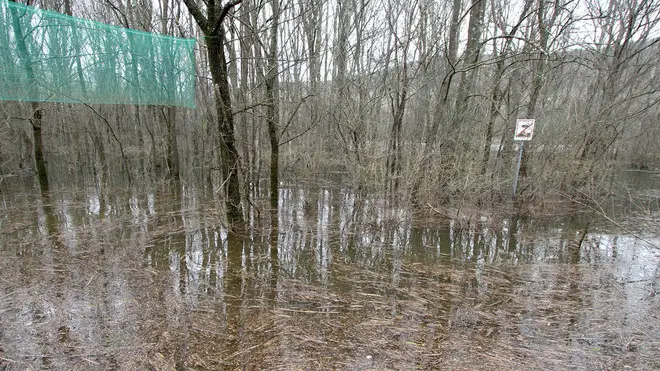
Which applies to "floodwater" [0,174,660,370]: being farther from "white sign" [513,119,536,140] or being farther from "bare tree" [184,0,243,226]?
"white sign" [513,119,536,140]

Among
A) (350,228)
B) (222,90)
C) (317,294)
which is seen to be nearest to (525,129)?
(350,228)

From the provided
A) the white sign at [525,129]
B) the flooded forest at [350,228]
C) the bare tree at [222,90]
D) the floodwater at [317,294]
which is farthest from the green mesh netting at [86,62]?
the white sign at [525,129]

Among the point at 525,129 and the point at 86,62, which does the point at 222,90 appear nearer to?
the point at 86,62

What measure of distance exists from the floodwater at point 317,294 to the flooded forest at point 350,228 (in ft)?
0.08

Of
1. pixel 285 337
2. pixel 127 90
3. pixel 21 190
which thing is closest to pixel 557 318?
pixel 285 337

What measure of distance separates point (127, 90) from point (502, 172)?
883 cm

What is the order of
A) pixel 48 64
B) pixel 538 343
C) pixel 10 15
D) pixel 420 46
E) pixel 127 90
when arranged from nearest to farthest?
pixel 538 343 < pixel 10 15 < pixel 48 64 < pixel 127 90 < pixel 420 46

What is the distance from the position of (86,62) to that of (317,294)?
20.1 feet

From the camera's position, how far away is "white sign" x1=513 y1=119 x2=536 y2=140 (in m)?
6.91

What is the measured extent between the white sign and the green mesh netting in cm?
671

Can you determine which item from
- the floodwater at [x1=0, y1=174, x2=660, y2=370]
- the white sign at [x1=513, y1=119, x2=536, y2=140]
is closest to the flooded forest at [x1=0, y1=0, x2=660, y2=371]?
the floodwater at [x1=0, y1=174, x2=660, y2=370]

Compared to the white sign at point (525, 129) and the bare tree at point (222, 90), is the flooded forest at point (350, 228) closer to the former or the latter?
the bare tree at point (222, 90)

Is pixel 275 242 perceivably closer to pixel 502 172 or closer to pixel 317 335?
pixel 317 335

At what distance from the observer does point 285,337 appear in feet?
9.01
